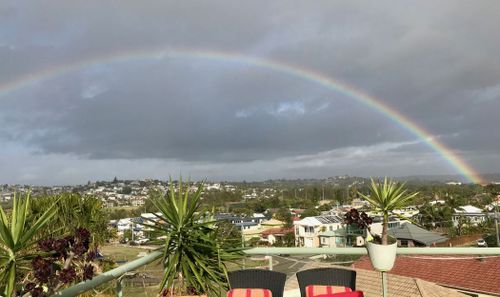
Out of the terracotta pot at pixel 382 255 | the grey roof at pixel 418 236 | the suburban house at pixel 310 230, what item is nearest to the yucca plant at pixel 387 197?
the terracotta pot at pixel 382 255

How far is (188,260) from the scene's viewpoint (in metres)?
2.95

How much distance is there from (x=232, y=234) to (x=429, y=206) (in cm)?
5873

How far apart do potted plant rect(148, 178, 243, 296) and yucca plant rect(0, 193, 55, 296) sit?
46.5 inches

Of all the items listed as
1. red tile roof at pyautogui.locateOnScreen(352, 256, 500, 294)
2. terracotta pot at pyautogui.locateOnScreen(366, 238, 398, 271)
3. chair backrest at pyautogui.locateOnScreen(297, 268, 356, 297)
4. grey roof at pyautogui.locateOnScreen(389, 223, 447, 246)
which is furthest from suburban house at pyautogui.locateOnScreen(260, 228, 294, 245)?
chair backrest at pyautogui.locateOnScreen(297, 268, 356, 297)

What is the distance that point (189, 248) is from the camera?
2.99 m

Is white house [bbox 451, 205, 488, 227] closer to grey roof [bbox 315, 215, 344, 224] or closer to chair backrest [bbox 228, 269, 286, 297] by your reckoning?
grey roof [bbox 315, 215, 344, 224]

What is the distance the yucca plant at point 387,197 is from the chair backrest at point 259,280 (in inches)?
42.4

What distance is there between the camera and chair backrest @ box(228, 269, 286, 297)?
293 centimetres

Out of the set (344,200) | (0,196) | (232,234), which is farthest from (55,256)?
(344,200)

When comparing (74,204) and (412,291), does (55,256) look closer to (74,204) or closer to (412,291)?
(412,291)

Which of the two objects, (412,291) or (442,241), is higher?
(412,291)

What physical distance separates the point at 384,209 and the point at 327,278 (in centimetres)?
88

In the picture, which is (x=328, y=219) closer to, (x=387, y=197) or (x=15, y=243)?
(x=387, y=197)

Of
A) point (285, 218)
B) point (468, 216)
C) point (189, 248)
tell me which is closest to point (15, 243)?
point (189, 248)
